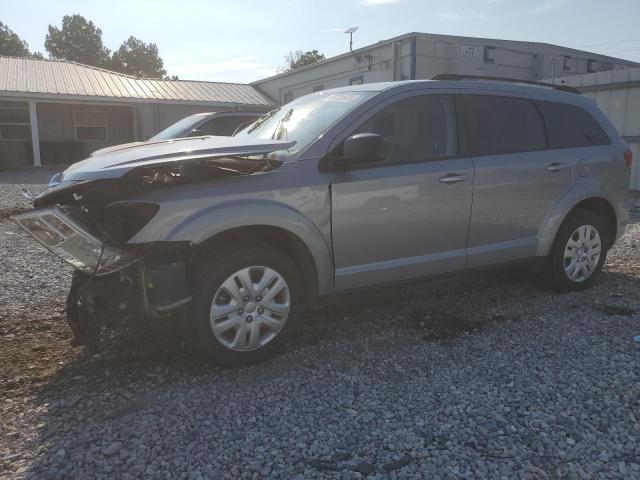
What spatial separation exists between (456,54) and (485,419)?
48.7ft

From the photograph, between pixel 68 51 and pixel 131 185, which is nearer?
pixel 131 185

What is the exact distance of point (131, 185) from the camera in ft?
10.1

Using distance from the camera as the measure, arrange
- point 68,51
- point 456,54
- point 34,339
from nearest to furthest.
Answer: point 34,339 < point 456,54 < point 68,51

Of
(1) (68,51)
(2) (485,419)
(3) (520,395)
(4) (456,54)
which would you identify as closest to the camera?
(2) (485,419)

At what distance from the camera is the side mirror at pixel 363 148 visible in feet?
10.9

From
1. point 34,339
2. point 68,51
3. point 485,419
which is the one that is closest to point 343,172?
point 485,419

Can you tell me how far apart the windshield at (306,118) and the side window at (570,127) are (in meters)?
1.88

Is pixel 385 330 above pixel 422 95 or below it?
below

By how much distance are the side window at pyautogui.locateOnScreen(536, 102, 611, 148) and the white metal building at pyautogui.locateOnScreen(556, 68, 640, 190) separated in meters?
7.93

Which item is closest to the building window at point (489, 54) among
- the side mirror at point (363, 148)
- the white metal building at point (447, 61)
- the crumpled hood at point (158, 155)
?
the white metal building at point (447, 61)

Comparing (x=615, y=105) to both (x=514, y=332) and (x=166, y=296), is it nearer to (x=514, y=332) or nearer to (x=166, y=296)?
(x=514, y=332)

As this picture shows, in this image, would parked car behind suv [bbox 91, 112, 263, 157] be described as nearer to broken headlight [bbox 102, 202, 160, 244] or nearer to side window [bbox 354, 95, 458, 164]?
side window [bbox 354, 95, 458, 164]

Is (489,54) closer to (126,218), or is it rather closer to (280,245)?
(280,245)

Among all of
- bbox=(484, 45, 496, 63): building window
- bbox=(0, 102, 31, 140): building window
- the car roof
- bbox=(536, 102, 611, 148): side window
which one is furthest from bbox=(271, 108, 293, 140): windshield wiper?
bbox=(0, 102, 31, 140): building window
